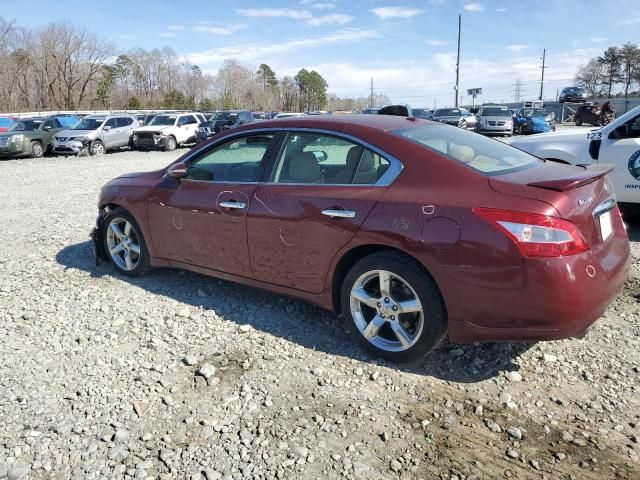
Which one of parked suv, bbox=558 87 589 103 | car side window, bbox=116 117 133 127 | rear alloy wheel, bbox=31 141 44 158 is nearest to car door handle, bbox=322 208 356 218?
rear alloy wheel, bbox=31 141 44 158

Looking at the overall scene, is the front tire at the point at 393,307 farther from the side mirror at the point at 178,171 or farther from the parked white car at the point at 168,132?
the parked white car at the point at 168,132

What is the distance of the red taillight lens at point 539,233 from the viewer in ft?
9.39

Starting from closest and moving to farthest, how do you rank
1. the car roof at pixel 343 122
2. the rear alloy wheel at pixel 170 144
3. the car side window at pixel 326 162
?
1. the car side window at pixel 326 162
2. the car roof at pixel 343 122
3. the rear alloy wheel at pixel 170 144

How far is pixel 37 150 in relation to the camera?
71.4 ft

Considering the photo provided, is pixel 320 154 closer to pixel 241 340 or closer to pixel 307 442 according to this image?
pixel 241 340

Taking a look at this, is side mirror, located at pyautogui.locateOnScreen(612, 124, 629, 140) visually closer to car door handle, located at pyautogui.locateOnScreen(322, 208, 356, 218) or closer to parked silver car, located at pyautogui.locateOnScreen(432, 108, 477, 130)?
car door handle, located at pyautogui.locateOnScreen(322, 208, 356, 218)

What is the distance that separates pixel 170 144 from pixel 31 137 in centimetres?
558

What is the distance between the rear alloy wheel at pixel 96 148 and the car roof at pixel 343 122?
2033cm

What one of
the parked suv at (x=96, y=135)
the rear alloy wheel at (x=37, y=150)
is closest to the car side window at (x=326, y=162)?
the parked suv at (x=96, y=135)

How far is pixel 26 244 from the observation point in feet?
22.3

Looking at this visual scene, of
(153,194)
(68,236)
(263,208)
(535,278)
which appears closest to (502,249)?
(535,278)

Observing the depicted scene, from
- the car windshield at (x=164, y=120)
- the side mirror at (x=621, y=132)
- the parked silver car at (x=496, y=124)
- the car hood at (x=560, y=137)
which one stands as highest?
the car windshield at (x=164, y=120)

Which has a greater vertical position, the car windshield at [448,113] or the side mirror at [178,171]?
the car windshield at [448,113]

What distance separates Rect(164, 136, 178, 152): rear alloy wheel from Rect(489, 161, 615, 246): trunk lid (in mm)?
21931
